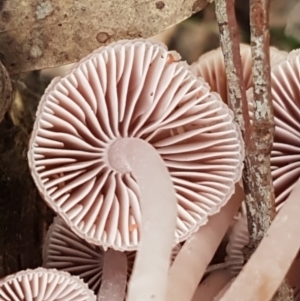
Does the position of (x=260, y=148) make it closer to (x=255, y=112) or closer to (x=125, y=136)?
(x=255, y=112)

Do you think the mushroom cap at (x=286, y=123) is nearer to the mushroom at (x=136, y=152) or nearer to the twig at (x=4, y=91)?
the mushroom at (x=136, y=152)

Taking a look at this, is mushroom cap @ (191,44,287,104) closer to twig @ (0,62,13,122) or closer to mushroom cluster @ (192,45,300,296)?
mushroom cluster @ (192,45,300,296)

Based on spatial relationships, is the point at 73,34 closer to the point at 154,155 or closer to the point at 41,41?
the point at 41,41

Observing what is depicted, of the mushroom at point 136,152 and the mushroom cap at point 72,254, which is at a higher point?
the mushroom at point 136,152

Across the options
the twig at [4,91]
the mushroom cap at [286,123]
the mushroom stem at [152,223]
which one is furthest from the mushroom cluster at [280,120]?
the twig at [4,91]

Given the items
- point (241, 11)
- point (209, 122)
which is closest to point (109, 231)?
point (209, 122)

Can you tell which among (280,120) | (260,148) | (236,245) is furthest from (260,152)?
(236,245)

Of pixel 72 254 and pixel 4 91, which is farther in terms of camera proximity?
pixel 72 254

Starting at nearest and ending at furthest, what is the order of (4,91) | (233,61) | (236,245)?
(233,61) < (4,91) < (236,245)
